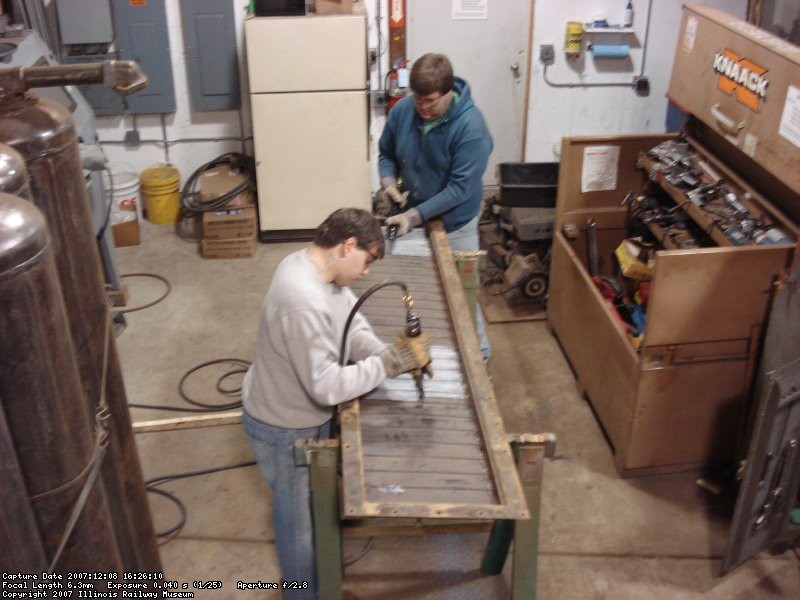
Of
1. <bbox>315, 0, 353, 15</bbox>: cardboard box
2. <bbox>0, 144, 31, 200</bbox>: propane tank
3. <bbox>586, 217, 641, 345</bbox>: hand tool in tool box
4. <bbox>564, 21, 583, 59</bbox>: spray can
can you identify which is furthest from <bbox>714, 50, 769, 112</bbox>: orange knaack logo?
<bbox>0, 144, 31, 200</bbox>: propane tank

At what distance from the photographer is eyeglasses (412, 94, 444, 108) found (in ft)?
10.6

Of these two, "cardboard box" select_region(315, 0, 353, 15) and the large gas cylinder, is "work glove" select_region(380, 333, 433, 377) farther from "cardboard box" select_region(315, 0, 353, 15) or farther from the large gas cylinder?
"cardboard box" select_region(315, 0, 353, 15)

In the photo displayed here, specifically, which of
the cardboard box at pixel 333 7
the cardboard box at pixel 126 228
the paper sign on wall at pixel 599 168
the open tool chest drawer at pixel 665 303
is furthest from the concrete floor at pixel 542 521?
the cardboard box at pixel 333 7

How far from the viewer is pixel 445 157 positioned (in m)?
3.42

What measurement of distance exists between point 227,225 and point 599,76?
254 centimetres

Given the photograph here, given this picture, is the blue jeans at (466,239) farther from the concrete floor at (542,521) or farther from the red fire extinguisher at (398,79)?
the red fire extinguisher at (398,79)

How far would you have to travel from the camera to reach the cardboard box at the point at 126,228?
5.23 meters

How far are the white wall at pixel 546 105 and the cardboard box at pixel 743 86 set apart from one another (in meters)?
1.51

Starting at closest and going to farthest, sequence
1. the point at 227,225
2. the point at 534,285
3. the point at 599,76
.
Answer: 1. the point at 534,285
2. the point at 227,225
3. the point at 599,76

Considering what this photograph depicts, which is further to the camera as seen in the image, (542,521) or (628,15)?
(628,15)

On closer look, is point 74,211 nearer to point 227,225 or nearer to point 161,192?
point 227,225

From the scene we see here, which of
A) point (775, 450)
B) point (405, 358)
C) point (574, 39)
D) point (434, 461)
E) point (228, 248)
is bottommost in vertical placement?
point (228, 248)

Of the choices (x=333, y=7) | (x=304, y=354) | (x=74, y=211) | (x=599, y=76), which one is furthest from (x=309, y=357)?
(x=599, y=76)

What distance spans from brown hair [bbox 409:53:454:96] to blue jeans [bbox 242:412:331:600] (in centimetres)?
140
